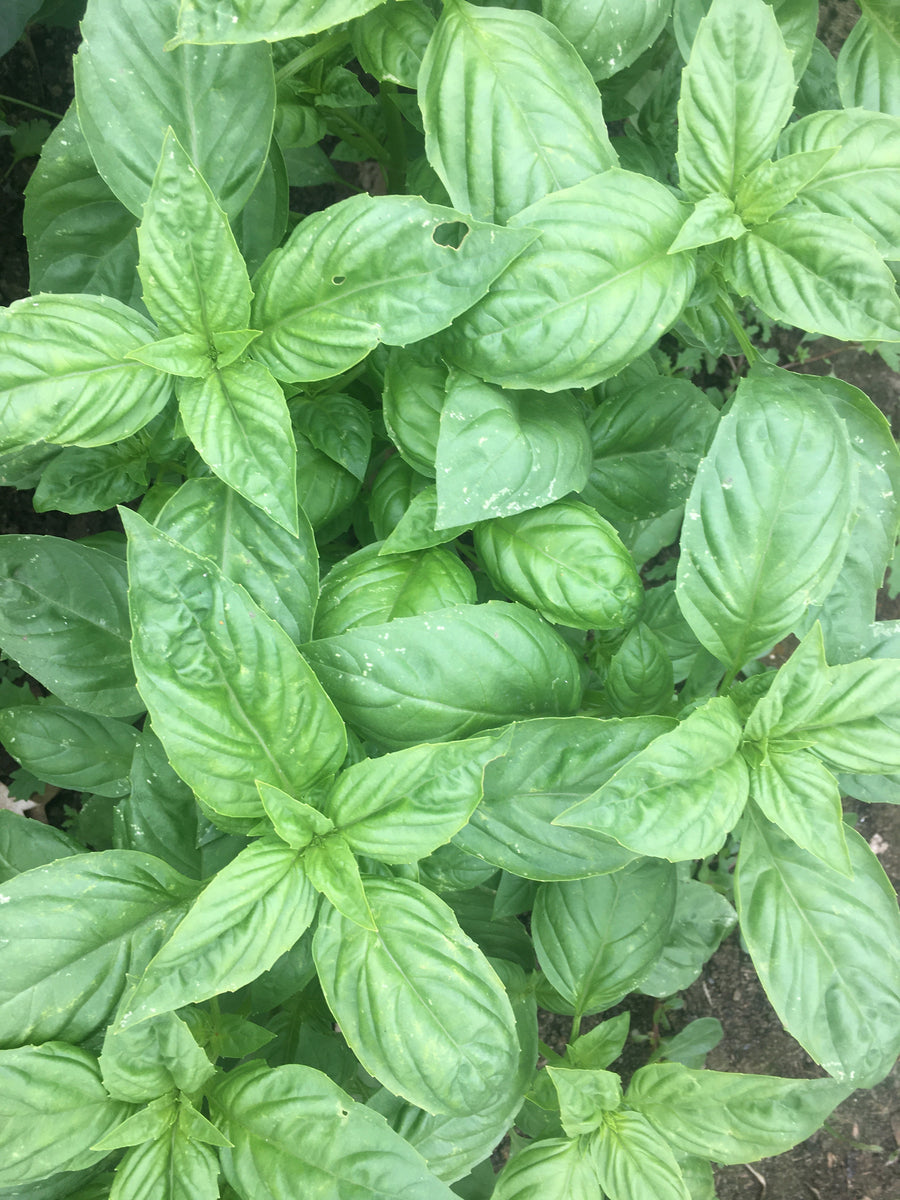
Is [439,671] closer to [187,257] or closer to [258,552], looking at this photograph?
[258,552]

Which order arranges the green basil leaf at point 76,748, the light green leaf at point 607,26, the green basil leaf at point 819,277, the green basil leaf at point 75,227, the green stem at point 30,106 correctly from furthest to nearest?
the green stem at point 30,106 < the green basil leaf at point 76,748 < the green basil leaf at point 75,227 < the light green leaf at point 607,26 < the green basil leaf at point 819,277

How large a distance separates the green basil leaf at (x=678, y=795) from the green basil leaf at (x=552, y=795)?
8cm

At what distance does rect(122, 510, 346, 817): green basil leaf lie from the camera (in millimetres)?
865

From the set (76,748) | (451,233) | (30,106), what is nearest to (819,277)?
(451,233)

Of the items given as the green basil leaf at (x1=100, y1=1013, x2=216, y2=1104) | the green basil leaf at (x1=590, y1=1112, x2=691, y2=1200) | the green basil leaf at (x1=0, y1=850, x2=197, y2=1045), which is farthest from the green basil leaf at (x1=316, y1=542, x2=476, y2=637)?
the green basil leaf at (x1=590, y1=1112, x2=691, y2=1200)

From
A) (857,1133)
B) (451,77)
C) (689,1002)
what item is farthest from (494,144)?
(857,1133)

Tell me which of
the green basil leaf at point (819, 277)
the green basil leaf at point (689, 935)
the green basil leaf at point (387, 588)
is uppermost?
the green basil leaf at point (819, 277)

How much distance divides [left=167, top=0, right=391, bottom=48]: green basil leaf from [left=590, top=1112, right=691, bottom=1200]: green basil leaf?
136 centimetres

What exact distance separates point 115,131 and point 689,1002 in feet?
6.51

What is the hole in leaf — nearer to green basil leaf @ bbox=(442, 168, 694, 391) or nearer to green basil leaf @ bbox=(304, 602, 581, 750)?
green basil leaf @ bbox=(442, 168, 694, 391)

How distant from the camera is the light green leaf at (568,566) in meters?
1.06

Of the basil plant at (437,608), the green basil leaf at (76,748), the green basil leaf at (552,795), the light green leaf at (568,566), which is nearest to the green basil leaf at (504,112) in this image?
the basil plant at (437,608)

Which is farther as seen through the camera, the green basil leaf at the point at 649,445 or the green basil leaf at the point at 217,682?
the green basil leaf at the point at 649,445

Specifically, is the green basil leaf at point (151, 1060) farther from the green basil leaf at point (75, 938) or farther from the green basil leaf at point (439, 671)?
the green basil leaf at point (439, 671)
